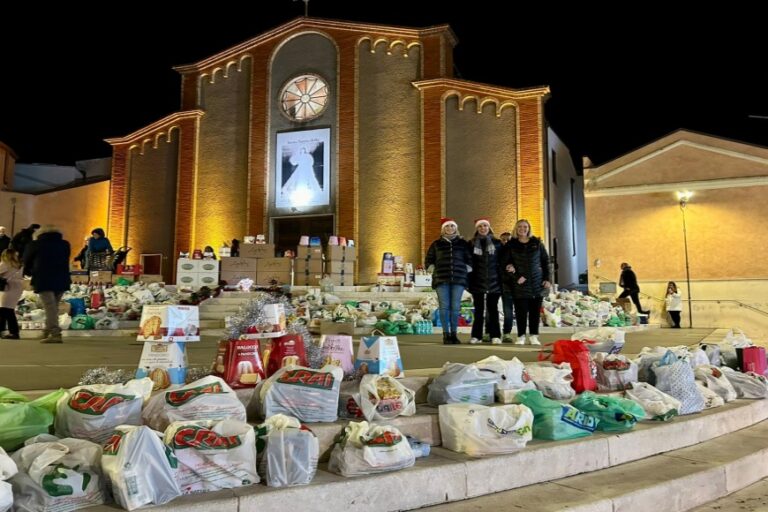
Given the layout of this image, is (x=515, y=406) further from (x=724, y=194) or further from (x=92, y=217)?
(x=92, y=217)

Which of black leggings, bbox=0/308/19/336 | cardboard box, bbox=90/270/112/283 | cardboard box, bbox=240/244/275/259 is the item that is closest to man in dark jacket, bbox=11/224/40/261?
black leggings, bbox=0/308/19/336

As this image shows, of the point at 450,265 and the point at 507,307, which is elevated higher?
the point at 450,265

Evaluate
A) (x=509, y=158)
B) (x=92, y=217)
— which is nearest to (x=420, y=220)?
(x=509, y=158)

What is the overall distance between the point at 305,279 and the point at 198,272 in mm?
2930

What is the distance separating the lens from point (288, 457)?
101 inches

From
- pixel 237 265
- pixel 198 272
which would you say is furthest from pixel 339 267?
pixel 198 272

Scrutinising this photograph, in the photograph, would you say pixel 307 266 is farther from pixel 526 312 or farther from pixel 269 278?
pixel 526 312

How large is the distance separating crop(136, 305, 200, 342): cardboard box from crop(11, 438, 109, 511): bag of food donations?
0.98m

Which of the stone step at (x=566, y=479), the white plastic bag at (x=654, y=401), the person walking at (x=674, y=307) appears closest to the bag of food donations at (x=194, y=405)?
the stone step at (x=566, y=479)

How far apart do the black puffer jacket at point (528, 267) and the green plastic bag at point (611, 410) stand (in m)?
3.37

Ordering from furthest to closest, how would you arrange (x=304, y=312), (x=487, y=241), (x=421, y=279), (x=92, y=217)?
1. (x=92, y=217)
2. (x=421, y=279)
3. (x=304, y=312)
4. (x=487, y=241)

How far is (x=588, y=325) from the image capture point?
12062 mm

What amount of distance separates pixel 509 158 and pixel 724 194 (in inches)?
266

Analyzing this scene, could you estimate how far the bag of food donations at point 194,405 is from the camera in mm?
2783
